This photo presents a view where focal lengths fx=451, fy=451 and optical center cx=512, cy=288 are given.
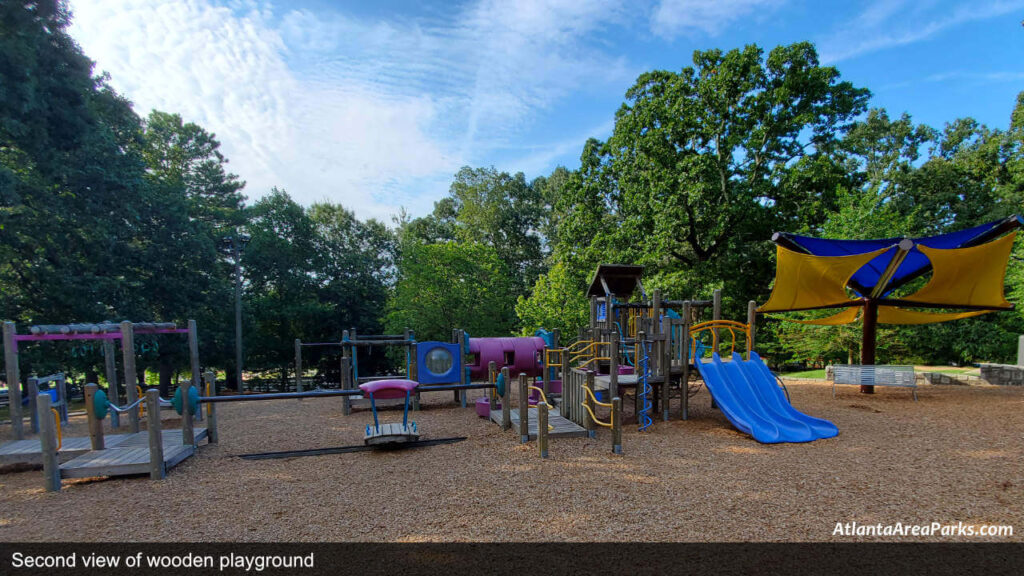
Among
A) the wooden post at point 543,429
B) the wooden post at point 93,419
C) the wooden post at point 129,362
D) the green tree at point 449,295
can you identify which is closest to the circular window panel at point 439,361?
the wooden post at point 543,429

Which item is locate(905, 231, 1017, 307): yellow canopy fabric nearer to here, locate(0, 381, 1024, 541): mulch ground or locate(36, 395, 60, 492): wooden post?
locate(0, 381, 1024, 541): mulch ground

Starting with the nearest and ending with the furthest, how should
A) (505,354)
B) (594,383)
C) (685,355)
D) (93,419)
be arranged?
(93,419)
(594,383)
(685,355)
(505,354)

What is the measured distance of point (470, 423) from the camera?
30.3 ft

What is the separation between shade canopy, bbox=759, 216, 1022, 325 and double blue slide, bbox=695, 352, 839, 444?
2.68 m

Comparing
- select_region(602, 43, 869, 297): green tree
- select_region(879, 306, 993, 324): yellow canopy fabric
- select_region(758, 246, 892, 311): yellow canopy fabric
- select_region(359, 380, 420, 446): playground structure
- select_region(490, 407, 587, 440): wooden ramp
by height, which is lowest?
select_region(490, 407, 587, 440): wooden ramp

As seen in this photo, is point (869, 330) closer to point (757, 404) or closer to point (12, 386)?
point (757, 404)

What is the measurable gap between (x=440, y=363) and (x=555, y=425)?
4.32 metres

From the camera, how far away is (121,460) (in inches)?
235

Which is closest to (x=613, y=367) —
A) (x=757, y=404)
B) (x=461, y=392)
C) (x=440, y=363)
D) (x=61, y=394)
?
(x=757, y=404)

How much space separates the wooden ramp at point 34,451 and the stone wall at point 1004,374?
68.3 ft

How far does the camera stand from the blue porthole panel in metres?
11.1

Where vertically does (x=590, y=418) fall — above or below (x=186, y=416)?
below

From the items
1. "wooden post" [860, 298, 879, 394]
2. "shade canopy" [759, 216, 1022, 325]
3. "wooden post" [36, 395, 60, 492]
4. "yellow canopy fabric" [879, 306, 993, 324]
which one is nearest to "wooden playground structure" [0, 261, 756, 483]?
"wooden post" [36, 395, 60, 492]

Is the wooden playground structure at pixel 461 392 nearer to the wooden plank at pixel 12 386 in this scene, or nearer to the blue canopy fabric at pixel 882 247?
the wooden plank at pixel 12 386
